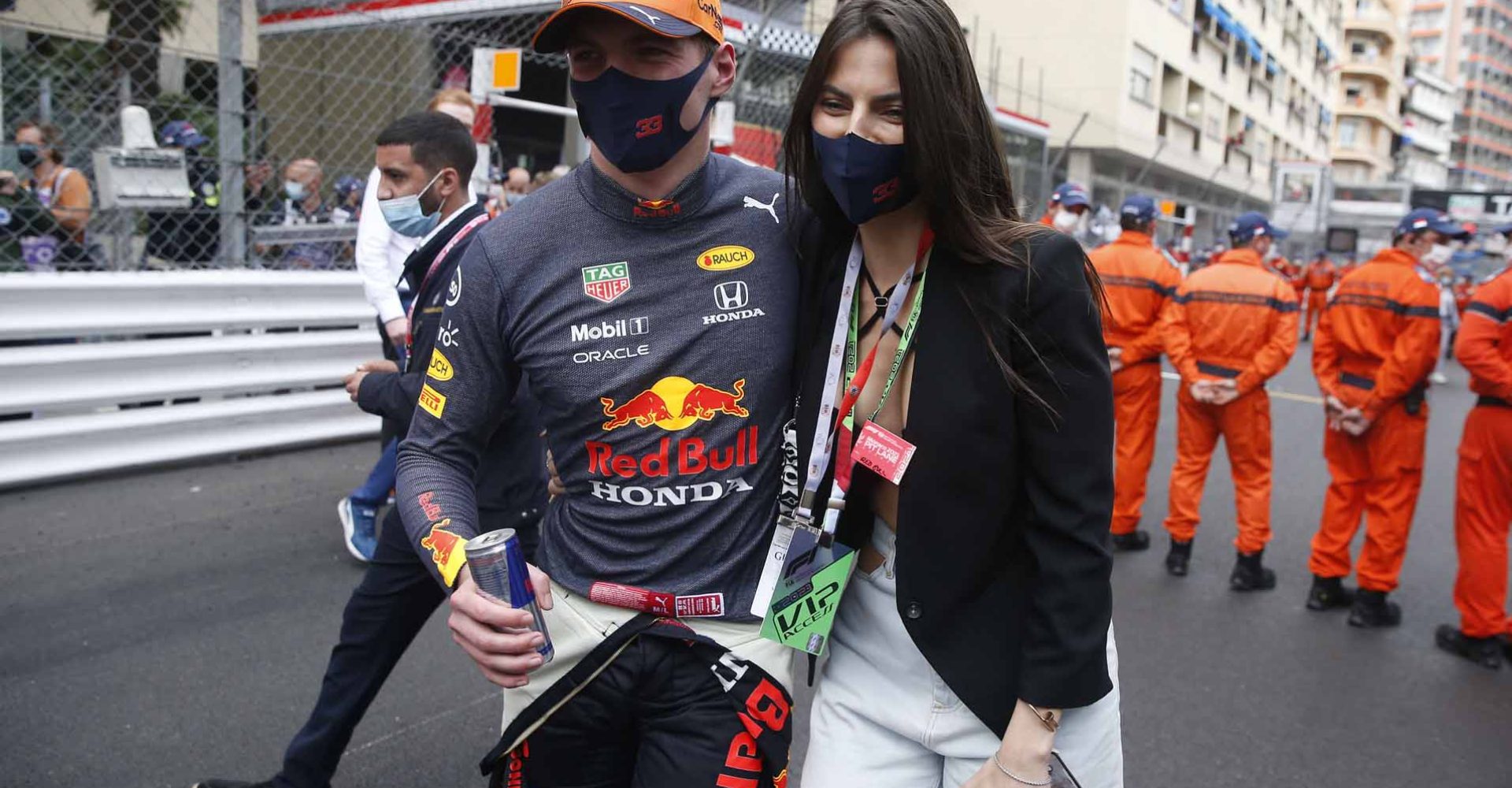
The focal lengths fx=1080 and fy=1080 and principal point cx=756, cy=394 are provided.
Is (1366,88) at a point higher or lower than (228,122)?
higher

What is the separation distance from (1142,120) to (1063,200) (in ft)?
105

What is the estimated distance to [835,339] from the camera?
1.71 metres

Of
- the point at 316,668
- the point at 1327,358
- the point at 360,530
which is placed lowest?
the point at 316,668

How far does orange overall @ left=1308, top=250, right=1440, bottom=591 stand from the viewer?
5.26 meters

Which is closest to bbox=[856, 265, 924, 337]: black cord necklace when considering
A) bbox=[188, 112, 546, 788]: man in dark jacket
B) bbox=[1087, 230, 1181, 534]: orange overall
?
bbox=[188, 112, 546, 788]: man in dark jacket

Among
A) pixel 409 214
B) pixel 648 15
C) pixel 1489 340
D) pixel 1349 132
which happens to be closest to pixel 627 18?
pixel 648 15

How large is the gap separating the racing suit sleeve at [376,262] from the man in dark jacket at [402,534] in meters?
2.27

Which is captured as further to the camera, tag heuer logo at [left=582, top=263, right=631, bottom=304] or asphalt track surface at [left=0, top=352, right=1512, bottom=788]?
asphalt track surface at [left=0, top=352, right=1512, bottom=788]

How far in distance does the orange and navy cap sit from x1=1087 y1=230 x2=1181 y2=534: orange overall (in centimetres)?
503

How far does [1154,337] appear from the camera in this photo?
6387 mm

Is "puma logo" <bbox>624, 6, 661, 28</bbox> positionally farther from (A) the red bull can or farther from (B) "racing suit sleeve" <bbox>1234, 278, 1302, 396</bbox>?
(B) "racing suit sleeve" <bbox>1234, 278, 1302, 396</bbox>

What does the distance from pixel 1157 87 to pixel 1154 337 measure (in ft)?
113

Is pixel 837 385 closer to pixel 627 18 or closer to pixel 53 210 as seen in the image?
pixel 627 18

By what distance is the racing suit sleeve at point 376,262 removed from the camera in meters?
5.36
